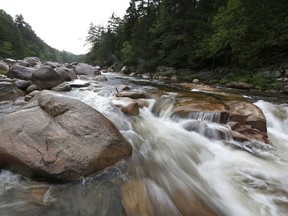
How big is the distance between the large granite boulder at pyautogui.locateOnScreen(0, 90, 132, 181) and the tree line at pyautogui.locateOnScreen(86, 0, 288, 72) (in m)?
A: 15.2

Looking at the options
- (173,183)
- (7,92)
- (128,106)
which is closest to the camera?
(173,183)

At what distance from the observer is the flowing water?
3.00m

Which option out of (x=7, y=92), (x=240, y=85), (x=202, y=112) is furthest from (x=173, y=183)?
(x=240, y=85)

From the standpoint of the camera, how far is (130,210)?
291 centimetres

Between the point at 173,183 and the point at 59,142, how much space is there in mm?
2023

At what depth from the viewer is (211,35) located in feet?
64.8

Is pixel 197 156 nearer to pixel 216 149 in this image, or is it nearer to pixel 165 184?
pixel 216 149

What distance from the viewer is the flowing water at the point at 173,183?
3.00 m

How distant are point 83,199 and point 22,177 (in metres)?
1.05

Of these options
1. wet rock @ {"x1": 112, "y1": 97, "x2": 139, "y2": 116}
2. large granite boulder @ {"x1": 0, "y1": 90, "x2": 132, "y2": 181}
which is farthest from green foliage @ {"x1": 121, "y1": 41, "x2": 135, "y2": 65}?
large granite boulder @ {"x1": 0, "y1": 90, "x2": 132, "y2": 181}

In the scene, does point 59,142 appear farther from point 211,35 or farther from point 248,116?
point 211,35

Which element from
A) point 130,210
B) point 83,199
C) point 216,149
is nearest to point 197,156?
point 216,149

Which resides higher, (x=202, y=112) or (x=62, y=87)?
(x=202, y=112)

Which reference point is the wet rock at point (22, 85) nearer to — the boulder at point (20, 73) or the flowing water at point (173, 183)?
the boulder at point (20, 73)
